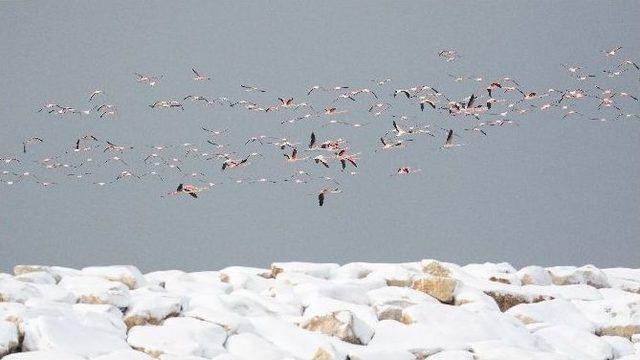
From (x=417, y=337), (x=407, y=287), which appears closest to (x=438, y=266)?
(x=407, y=287)

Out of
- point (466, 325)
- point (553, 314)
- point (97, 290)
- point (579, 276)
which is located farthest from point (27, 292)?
point (579, 276)

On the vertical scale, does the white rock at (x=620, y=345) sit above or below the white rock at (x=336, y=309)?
above

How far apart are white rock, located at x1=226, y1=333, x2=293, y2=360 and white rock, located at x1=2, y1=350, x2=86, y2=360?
2.23m

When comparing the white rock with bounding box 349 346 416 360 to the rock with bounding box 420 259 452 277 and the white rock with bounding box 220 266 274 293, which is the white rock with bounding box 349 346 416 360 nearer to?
the white rock with bounding box 220 266 274 293

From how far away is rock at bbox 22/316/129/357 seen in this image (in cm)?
1263

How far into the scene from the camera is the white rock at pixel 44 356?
12133mm

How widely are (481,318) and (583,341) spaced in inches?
72.5

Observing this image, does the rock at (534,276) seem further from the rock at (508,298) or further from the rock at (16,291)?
the rock at (16,291)

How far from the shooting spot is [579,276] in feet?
63.5

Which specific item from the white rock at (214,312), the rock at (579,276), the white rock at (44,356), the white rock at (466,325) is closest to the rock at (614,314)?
the rock at (579,276)

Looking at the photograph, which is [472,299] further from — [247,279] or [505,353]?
[247,279]

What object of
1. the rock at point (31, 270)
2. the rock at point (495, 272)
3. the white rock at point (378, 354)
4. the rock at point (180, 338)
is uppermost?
the rock at point (495, 272)

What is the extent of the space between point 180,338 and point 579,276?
10097 mm

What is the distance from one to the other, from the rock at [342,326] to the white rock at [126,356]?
288 cm
